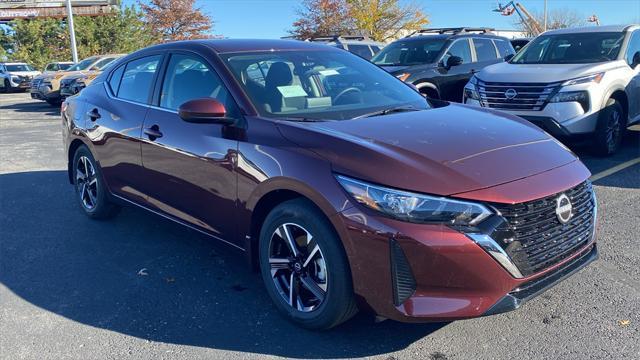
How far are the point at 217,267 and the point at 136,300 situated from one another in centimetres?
70

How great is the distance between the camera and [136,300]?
3.76 m

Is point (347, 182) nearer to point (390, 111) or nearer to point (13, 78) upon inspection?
point (390, 111)

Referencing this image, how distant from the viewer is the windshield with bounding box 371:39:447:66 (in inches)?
422

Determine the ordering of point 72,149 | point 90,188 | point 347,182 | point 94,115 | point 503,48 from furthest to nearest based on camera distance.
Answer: point 503,48, point 72,149, point 90,188, point 94,115, point 347,182

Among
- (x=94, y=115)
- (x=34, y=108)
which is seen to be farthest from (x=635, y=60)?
(x=34, y=108)

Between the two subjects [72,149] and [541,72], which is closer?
[72,149]

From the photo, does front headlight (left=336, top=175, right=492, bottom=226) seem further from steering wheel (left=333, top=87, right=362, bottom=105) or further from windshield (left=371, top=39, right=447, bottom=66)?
windshield (left=371, top=39, right=447, bottom=66)

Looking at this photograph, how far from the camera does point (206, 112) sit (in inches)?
138

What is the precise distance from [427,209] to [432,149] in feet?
1.52

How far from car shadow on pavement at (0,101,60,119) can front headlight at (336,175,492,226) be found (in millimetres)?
16211

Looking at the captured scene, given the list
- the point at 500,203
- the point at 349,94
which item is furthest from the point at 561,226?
the point at 349,94

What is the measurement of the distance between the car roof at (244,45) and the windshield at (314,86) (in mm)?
89

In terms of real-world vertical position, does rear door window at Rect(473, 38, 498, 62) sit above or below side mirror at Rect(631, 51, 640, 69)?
below

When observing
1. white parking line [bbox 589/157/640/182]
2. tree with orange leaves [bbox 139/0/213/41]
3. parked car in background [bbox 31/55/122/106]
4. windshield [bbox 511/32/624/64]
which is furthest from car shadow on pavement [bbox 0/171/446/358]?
tree with orange leaves [bbox 139/0/213/41]
